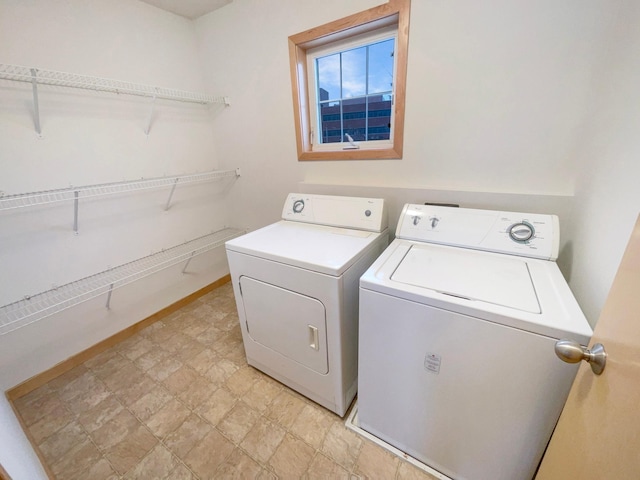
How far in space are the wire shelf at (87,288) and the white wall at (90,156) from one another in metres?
0.05

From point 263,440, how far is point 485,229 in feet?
5.05

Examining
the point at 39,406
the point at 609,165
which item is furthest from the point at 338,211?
the point at 39,406

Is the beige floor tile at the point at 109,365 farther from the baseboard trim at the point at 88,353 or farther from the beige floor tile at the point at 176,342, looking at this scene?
the beige floor tile at the point at 176,342

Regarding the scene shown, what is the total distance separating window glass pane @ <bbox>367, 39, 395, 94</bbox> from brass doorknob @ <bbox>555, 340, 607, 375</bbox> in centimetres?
164

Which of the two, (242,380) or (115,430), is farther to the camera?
(242,380)

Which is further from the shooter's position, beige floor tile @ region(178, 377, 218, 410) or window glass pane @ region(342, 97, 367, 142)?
window glass pane @ region(342, 97, 367, 142)

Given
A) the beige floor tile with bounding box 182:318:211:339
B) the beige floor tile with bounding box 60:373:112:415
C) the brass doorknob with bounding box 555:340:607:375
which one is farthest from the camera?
the beige floor tile with bounding box 182:318:211:339

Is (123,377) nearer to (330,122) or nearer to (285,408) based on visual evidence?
(285,408)

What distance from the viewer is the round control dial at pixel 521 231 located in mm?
1192

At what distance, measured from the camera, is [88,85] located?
1.59 m

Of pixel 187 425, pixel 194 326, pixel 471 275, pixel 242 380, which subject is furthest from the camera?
pixel 194 326

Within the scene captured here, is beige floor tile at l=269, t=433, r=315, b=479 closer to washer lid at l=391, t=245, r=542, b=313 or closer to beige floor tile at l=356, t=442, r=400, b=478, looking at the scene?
beige floor tile at l=356, t=442, r=400, b=478

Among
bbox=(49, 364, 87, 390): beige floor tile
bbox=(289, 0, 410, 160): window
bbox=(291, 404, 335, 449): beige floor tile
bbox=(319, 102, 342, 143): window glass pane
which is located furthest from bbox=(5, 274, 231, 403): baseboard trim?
bbox=(319, 102, 342, 143): window glass pane

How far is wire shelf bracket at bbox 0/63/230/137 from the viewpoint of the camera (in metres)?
1.34
